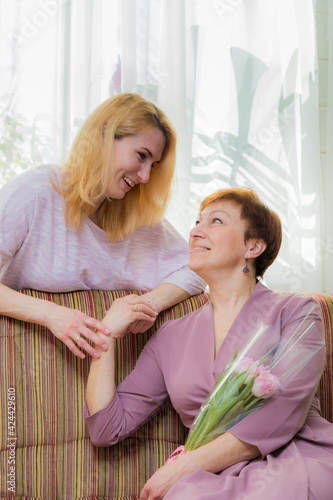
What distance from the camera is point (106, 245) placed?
1947mm

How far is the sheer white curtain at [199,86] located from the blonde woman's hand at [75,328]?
692mm

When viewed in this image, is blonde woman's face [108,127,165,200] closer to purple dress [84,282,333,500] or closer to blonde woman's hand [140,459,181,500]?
purple dress [84,282,333,500]

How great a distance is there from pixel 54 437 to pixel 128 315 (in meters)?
0.42

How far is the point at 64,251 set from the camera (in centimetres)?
188

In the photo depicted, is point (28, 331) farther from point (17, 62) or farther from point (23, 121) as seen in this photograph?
point (17, 62)

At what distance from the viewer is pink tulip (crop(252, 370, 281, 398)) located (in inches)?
52.5

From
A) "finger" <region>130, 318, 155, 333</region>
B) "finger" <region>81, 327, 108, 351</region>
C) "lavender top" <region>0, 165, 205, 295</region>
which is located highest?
"lavender top" <region>0, 165, 205, 295</region>

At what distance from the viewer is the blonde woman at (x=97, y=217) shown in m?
1.81

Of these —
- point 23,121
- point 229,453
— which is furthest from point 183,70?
point 229,453

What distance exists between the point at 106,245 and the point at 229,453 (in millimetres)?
794

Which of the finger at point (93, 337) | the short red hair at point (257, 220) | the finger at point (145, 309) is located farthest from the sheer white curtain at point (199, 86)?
the finger at point (93, 337)

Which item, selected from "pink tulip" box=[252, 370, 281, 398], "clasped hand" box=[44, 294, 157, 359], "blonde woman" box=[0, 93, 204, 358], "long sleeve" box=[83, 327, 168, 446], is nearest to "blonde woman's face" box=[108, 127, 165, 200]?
"blonde woman" box=[0, 93, 204, 358]

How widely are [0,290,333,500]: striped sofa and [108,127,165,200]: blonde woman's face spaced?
51 cm

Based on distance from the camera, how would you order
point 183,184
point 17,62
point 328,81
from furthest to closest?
point 328,81, point 183,184, point 17,62
